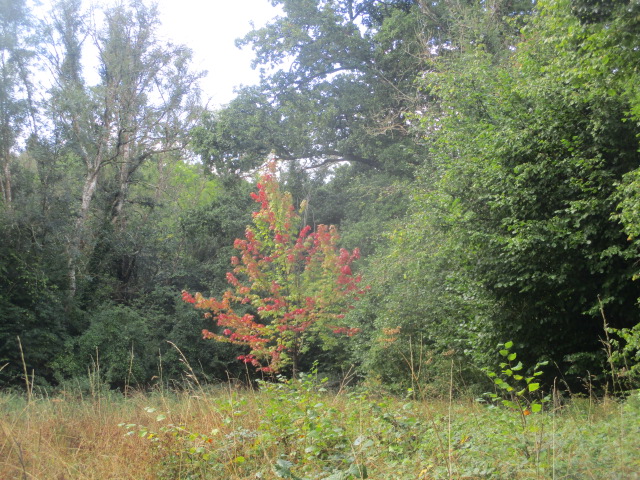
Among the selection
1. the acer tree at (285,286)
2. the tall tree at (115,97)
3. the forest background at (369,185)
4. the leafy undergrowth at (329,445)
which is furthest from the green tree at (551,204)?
the tall tree at (115,97)

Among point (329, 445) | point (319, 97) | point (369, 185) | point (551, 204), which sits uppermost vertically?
point (319, 97)

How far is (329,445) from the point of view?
4250 millimetres

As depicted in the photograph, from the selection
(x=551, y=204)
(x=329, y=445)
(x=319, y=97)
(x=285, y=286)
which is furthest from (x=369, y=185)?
(x=329, y=445)

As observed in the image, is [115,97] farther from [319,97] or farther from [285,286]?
[285,286]

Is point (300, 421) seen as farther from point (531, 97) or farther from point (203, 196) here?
point (203, 196)

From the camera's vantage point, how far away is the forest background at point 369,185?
7.93 m

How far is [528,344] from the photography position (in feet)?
29.0

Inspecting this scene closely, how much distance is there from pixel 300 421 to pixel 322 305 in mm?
8930

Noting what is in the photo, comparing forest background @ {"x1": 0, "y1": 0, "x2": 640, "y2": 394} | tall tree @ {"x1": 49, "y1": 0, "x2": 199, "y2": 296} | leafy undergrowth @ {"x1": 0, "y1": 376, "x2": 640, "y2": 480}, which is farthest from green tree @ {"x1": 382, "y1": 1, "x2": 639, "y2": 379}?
tall tree @ {"x1": 49, "y1": 0, "x2": 199, "y2": 296}

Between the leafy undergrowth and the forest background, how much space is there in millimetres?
708

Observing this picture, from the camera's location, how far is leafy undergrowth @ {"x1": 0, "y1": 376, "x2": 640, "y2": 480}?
329 cm

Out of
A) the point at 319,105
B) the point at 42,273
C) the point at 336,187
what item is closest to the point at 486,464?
the point at 42,273

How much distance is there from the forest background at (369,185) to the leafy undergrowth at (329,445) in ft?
2.32

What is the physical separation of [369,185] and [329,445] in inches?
616
